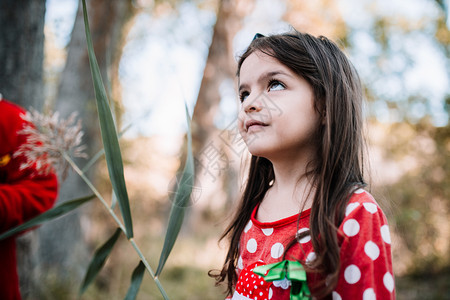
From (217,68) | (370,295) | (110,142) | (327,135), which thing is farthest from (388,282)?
(217,68)

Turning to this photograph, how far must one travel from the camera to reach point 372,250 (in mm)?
742

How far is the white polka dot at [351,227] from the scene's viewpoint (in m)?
0.77

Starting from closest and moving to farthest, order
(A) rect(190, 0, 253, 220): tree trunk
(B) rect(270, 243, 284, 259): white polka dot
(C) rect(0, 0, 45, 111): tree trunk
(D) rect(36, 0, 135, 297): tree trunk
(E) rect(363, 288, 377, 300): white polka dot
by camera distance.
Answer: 1. (E) rect(363, 288, 377, 300): white polka dot
2. (B) rect(270, 243, 284, 259): white polka dot
3. (C) rect(0, 0, 45, 111): tree trunk
4. (D) rect(36, 0, 135, 297): tree trunk
5. (A) rect(190, 0, 253, 220): tree trunk

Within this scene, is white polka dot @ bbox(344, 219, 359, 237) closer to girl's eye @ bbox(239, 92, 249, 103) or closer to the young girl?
the young girl

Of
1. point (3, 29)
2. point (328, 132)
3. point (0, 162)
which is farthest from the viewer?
point (3, 29)

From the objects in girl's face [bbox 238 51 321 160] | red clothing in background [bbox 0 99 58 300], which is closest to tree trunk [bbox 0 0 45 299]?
red clothing in background [bbox 0 99 58 300]

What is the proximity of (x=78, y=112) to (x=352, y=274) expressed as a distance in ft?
10.3

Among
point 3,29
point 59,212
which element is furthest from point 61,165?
point 3,29

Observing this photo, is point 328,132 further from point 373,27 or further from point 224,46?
point 224,46

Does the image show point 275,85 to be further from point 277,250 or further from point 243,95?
point 277,250

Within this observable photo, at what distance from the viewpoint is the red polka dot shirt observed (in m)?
0.73

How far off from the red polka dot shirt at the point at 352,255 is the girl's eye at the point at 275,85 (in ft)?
1.13

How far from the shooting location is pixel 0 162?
1.41 meters

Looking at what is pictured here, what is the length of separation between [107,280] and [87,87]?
2041 mm
